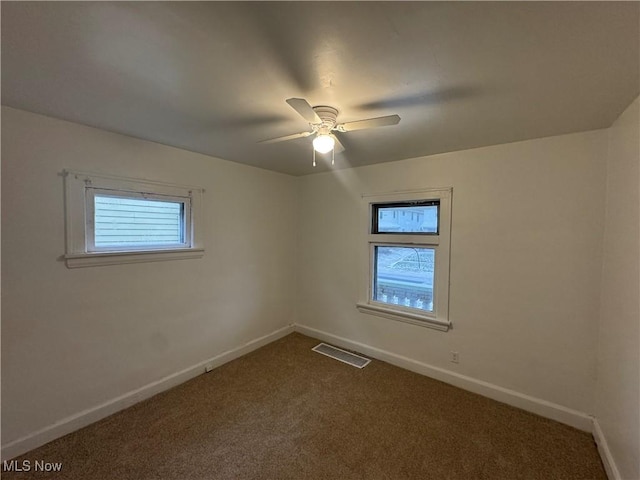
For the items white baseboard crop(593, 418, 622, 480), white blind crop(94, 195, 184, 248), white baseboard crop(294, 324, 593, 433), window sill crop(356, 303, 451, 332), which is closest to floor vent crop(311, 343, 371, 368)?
white baseboard crop(294, 324, 593, 433)

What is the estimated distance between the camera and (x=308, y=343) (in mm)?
3613

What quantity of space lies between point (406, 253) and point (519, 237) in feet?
3.46

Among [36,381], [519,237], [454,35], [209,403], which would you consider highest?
[454,35]

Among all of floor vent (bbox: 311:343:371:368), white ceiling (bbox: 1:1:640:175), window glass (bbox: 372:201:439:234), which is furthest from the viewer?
floor vent (bbox: 311:343:371:368)

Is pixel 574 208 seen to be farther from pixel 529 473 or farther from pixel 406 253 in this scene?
pixel 529 473

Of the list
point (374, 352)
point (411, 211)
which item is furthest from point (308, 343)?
point (411, 211)

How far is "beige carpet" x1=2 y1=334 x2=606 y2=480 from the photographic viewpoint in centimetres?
175

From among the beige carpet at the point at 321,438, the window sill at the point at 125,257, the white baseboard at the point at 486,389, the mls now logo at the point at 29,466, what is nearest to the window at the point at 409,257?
the white baseboard at the point at 486,389

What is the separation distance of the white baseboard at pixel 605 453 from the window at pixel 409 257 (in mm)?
1159

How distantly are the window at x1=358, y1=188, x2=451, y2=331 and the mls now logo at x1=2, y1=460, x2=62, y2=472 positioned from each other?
9.04 feet

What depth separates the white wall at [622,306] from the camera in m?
1.52

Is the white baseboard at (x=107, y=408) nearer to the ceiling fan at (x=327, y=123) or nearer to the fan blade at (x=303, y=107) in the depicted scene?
the ceiling fan at (x=327, y=123)

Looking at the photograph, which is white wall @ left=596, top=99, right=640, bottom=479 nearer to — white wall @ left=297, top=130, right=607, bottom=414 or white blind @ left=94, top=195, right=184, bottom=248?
white wall @ left=297, top=130, right=607, bottom=414

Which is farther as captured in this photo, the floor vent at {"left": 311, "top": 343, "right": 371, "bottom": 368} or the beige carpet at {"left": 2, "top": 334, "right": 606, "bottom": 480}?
the floor vent at {"left": 311, "top": 343, "right": 371, "bottom": 368}
